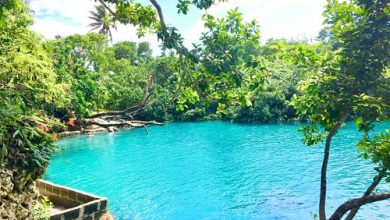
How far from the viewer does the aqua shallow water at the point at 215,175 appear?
1363 centimetres

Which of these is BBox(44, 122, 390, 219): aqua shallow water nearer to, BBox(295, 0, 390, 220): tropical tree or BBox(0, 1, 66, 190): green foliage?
BBox(0, 1, 66, 190): green foliage

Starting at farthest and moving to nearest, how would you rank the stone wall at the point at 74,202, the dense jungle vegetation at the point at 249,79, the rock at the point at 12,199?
the stone wall at the point at 74,202
the rock at the point at 12,199
the dense jungle vegetation at the point at 249,79

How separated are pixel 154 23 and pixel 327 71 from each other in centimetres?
243

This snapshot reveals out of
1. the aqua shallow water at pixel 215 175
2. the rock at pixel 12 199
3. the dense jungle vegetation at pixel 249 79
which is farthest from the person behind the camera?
the aqua shallow water at pixel 215 175

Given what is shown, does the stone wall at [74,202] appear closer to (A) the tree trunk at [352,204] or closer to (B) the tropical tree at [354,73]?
(B) the tropical tree at [354,73]

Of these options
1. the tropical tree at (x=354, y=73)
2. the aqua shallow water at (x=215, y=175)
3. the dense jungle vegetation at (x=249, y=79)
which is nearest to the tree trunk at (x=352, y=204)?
the dense jungle vegetation at (x=249, y=79)

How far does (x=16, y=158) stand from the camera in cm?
592

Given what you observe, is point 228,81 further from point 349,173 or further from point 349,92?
point 349,173

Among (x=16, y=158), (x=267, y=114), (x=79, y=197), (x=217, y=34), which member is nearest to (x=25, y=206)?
(x=16, y=158)

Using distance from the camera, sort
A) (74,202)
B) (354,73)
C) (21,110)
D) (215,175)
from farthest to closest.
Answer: (215,175) < (74,202) < (21,110) < (354,73)

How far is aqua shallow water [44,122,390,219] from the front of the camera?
1363 centimetres

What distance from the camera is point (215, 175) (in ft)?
61.4

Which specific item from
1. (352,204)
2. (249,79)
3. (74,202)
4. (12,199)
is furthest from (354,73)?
(74,202)

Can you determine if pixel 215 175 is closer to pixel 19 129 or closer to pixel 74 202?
pixel 74 202
